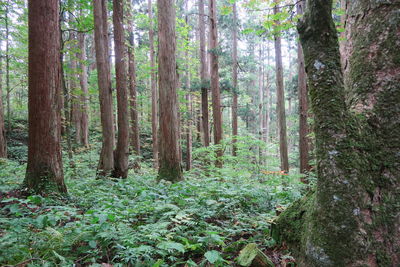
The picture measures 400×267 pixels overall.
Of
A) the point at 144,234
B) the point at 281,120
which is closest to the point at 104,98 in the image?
the point at 144,234

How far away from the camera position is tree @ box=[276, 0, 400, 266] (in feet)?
6.45

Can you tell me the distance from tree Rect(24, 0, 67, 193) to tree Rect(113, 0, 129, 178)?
11.2 ft

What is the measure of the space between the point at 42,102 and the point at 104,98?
3.79 m

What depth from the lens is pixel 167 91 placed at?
269 inches

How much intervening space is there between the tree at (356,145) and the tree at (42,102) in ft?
14.6

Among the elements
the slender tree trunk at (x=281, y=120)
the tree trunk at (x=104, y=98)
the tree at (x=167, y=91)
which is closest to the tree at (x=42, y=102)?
the tree at (x=167, y=91)

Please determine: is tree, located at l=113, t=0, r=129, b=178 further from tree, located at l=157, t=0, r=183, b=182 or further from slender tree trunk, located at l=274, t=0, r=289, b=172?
slender tree trunk, located at l=274, t=0, r=289, b=172

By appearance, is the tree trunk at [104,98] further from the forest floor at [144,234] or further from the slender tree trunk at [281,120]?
the slender tree trunk at [281,120]

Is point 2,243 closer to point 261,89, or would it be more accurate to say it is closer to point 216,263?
point 216,263

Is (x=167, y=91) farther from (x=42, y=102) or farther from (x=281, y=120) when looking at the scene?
(x=281, y=120)

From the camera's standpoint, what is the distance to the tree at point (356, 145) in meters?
1.97

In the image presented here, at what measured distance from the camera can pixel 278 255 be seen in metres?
2.66

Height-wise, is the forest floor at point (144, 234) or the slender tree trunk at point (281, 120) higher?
the slender tree trunk at point (281, 120)

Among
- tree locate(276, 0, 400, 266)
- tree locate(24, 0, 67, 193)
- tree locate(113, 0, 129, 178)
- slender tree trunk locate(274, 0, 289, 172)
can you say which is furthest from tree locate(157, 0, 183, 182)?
slender tree trunk locate(274, 0, 289, 172)
